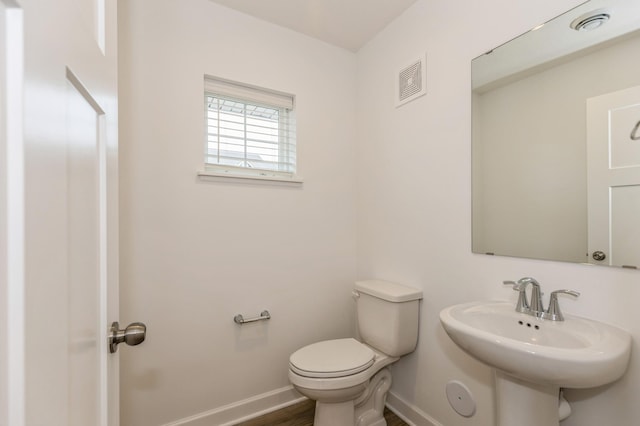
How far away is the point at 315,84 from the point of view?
2031mm

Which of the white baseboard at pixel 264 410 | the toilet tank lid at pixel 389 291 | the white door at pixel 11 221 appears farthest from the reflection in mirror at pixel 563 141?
the white door at pixel 11 221

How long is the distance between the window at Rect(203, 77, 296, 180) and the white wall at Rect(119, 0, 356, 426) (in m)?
0.07

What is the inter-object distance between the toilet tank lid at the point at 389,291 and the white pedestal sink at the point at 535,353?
0.41 meters

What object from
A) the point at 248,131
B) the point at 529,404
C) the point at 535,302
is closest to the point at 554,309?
the point at 535,302

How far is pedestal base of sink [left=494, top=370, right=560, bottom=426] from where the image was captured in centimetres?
100

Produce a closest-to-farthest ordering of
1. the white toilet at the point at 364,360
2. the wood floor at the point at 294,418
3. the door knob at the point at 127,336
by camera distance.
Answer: the door knob at the point at 127,336 < the white toilet at the point at 364,360 < the wood floor at the point at 294,418

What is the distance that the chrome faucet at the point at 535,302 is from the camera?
1062mm

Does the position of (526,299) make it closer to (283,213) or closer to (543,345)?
(543,345)

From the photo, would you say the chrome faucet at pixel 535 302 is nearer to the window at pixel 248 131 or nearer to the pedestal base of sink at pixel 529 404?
the pedestal base of sink at pixel 529 404

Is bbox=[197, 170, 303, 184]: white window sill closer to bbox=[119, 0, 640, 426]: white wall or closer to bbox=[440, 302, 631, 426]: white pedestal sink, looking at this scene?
bbox=[119, 0, 640, 426]: white wall

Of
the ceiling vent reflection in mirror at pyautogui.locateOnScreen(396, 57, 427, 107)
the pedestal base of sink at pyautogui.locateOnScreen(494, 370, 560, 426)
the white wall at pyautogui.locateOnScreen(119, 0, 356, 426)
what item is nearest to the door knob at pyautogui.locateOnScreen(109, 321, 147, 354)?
the white wall at pyautogui.locateOnScreen(119, 0, 356, 426)

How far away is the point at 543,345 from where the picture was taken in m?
0.96

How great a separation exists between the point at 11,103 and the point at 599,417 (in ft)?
5.54

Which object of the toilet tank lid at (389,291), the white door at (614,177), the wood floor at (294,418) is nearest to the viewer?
the white door at (614,177)
